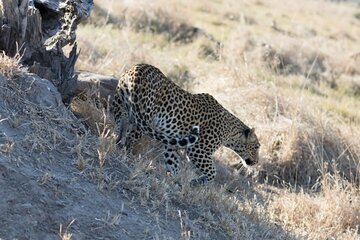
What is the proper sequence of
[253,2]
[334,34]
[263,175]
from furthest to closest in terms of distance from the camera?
[253,2] < [334,34] < [263,175]

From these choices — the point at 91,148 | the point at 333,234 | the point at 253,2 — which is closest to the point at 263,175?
the point at 333,234

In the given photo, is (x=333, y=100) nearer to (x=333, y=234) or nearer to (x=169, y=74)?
Result: (x=169, y=74)

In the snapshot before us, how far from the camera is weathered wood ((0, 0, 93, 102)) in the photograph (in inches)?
284

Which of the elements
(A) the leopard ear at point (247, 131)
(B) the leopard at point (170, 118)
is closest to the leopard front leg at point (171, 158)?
(B) the leopard at point (170, 118)

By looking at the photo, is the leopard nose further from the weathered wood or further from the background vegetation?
the weathered wood

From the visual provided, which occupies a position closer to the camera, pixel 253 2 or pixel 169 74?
pixel 169 74

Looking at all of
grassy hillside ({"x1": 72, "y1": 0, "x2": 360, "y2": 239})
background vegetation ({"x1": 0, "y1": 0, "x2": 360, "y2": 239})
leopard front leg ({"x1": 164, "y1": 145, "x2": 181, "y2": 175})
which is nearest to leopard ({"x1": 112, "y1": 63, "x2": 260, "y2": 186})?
leopard front leg ({"x1": 164, "y1": 145, "x2": 181, "y2": 175})

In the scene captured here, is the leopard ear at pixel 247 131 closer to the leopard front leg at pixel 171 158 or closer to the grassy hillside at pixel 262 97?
the grassy hillside at pixel 262 97

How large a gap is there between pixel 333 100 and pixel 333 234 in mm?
6250

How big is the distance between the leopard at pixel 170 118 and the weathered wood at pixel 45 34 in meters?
0.62

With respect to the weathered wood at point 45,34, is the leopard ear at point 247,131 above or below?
below

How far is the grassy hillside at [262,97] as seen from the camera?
7.20 metres

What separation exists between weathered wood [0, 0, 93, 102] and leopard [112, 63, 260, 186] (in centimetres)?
62

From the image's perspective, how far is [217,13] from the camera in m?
20.2
